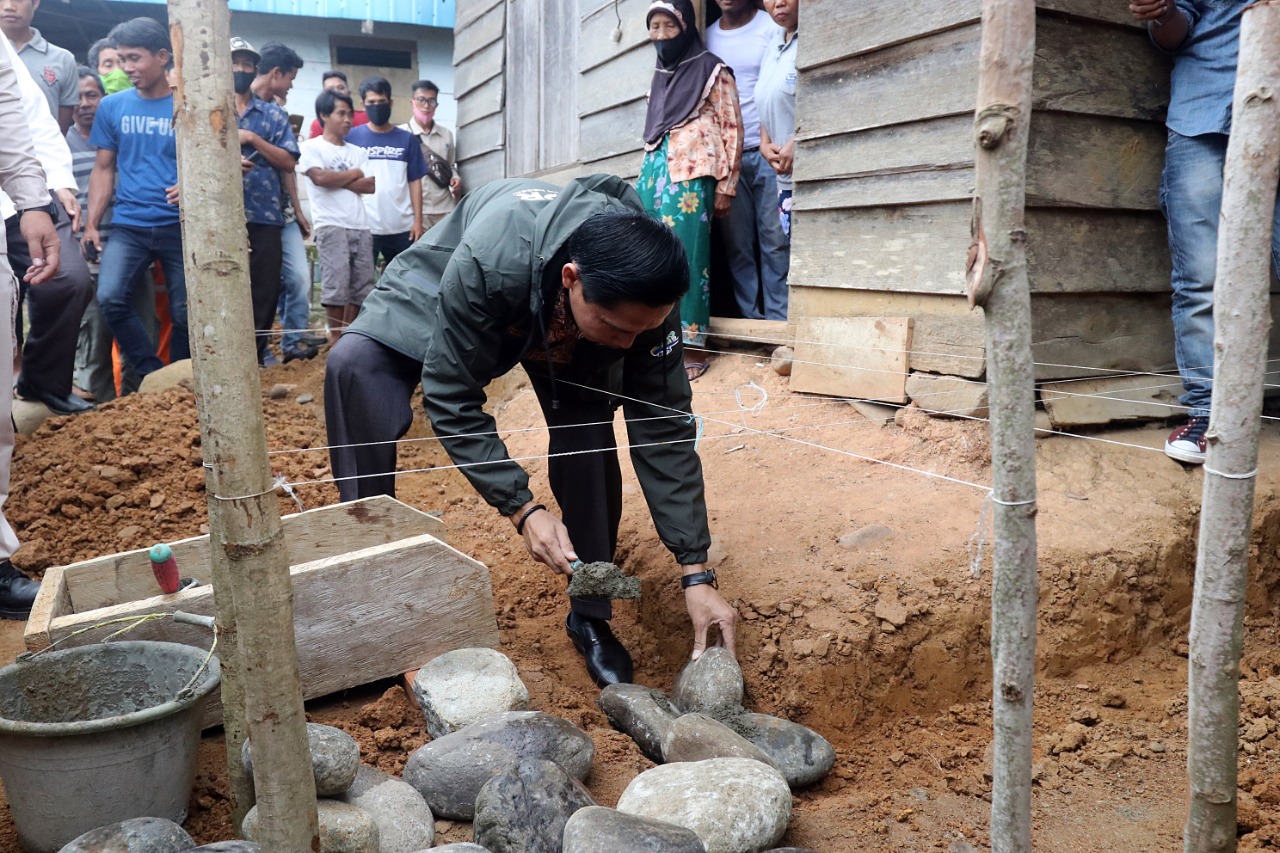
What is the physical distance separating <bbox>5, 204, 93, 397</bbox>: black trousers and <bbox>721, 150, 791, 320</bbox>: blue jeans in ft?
10.1

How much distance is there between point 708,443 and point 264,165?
3.49 m

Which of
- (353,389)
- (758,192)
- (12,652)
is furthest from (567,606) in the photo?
(758,192)

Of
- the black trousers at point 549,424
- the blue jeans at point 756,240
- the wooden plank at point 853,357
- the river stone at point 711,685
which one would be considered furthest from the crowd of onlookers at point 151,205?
the river stone at point 711,685

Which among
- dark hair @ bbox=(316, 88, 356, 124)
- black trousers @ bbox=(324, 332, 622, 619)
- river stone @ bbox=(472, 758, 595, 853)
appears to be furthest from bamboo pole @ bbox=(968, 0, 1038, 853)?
dark hair @ bbox=(316, 88, 356, 124)

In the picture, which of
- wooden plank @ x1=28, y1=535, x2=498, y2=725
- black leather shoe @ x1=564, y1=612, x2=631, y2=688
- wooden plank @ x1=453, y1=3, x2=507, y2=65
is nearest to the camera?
wooden plank @ x1=28, y1=535, x2=498, y2=725

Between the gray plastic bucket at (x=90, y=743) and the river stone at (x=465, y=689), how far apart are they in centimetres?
52

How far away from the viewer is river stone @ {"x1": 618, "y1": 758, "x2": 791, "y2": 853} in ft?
6.29

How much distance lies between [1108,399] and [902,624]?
4.93 ft

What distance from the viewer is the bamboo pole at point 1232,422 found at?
1.39 m

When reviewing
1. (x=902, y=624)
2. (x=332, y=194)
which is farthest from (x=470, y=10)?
(x=902, y=624)

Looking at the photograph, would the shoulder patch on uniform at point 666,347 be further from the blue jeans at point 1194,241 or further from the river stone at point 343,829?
→ the blue jeans at point 1194,241

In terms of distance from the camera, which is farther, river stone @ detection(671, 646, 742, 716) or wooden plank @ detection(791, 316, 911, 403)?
wooden plank @ detection(791, 316, 911, 403)

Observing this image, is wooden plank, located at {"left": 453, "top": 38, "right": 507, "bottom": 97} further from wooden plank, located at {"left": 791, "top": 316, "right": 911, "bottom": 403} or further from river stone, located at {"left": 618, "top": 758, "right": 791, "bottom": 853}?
river stone, located at {"left": 618, "top": 758, "right": 791, "bottom": 853}

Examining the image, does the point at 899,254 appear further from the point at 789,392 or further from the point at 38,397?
the point at 38,397
